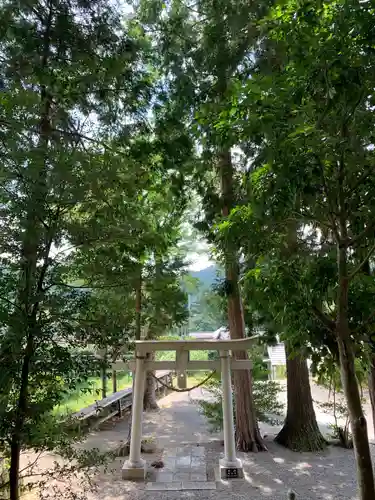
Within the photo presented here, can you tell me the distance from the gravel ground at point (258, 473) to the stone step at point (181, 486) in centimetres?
7

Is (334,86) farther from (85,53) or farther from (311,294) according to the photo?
(85,53)

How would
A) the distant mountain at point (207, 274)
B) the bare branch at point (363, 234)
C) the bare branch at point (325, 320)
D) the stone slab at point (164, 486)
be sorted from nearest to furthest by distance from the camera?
the bare branch at point (363, 234), the bare branch at point (325, 320), the stone slab at point (164, 486), the distant mountain at point (207, 274)

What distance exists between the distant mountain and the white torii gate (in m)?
1.14

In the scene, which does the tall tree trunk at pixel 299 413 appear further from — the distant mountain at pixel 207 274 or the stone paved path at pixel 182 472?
the distant mountain at pixel 207 274

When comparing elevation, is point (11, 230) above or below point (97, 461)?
above

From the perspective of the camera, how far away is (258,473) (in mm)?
3936

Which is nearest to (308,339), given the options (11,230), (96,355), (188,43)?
(96,355)

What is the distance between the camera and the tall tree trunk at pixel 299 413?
4750mm

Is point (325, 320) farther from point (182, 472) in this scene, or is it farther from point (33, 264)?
point (182, 472)

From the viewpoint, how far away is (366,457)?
1.82 metres

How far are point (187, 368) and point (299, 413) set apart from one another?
6.17 feet

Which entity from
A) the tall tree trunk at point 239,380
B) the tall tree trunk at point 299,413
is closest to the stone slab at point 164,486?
the tall tree trunk at point 239,380

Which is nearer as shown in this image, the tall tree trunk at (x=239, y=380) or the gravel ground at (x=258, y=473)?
the gravel ground at (x=258, y=473)

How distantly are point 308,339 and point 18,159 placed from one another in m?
1.81
